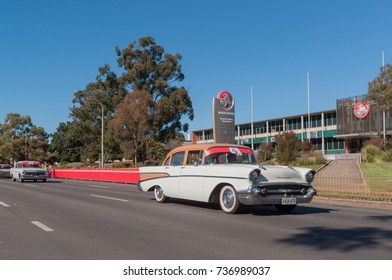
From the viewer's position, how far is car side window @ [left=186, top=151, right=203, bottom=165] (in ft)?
37.3

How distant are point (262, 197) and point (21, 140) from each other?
249ft

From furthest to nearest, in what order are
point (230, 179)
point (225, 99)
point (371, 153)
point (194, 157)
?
1. point (371, 153)
2. point (225, 99)
3. point (194, 157)
4. point (230, 179)

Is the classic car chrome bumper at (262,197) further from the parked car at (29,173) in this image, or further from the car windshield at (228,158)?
the parked car at (29,173)

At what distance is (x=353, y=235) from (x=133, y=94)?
121 ft

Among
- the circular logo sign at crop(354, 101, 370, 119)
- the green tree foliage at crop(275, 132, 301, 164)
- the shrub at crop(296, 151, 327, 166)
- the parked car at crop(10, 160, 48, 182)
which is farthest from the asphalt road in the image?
the circular logo sign at crop(354, 101, 370, 119)

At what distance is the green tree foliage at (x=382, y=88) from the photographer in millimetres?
21858

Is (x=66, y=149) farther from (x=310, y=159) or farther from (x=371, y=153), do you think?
(x=371, y=153)

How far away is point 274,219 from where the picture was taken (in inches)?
380

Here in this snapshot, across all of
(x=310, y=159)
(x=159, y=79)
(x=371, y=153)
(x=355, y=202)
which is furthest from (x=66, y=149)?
(x=355, y=202)

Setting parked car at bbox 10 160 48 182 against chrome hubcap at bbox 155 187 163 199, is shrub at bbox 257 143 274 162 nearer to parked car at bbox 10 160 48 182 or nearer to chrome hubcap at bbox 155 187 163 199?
parked car at bbox 10 160 48 182

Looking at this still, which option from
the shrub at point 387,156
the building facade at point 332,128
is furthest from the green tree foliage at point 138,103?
the shrub at point 387,156

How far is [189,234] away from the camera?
768 cm

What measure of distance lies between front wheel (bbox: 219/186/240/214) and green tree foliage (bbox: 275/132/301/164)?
2622cm
